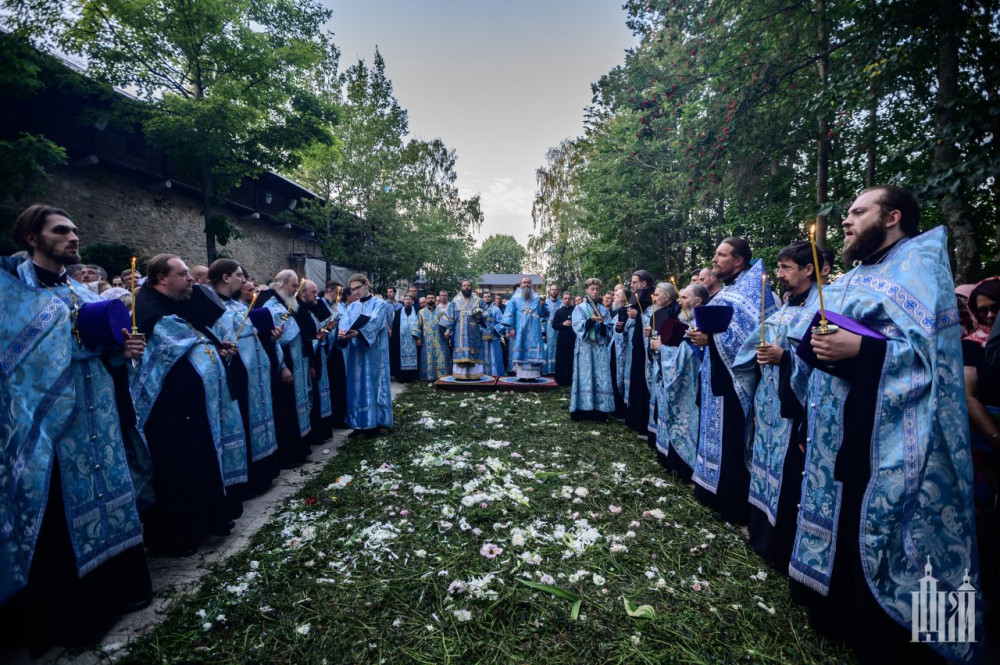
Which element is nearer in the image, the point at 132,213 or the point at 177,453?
the point at 177,453

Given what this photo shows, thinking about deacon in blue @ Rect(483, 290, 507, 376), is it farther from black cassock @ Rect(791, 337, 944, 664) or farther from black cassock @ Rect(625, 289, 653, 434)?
black cassock @ Rect(791, 337, 944, 664)

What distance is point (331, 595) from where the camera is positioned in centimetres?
307

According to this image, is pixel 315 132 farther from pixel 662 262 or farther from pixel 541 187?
pixel 541 187

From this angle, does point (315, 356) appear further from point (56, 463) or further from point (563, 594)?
point (563, 594)

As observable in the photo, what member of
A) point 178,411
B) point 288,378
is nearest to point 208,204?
point 288,378

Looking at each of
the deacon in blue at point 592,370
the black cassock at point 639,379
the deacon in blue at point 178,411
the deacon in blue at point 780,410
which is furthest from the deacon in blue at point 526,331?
the deacon in blue at point 178,411

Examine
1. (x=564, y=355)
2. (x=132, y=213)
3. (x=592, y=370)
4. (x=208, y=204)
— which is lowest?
(x=564, y=355)

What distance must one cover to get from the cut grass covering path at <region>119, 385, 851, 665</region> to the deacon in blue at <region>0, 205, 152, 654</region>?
472 mm

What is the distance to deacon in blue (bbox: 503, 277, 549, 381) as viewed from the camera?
1176cm

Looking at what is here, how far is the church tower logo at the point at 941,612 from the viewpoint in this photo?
2.12 meters

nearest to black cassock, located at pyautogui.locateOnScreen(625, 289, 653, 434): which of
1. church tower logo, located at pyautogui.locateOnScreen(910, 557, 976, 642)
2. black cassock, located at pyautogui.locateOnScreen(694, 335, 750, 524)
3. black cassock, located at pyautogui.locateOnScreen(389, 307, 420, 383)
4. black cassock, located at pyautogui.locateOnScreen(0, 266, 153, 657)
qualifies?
black cassock, located at pyautogui.locateOnScreen(694, 335, 750, 524)

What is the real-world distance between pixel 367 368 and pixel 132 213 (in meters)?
12.9

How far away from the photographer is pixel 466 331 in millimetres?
11492

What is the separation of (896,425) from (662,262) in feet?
67.2
